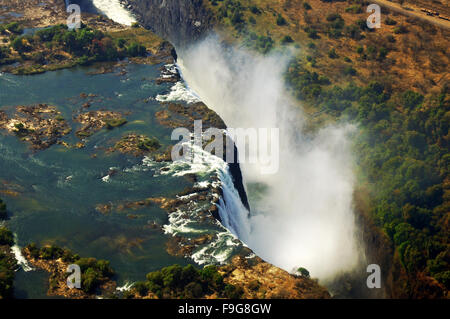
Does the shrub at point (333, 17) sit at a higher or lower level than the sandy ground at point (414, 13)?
lower

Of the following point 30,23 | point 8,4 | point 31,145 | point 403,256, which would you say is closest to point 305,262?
point 403,256

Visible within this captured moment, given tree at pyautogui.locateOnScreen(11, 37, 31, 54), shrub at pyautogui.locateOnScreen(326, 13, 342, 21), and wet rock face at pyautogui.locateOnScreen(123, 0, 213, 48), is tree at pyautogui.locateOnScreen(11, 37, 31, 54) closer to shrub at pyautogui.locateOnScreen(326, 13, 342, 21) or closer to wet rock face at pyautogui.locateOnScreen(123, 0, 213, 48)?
wet rock face at pyautogui.locateOnScreen(123, 0, 213, 48)

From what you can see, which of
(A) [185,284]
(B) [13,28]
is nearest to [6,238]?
(A) [185,284]

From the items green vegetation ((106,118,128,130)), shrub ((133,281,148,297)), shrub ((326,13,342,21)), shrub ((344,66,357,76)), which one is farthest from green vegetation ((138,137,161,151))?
shrub ((326,13,342,21))

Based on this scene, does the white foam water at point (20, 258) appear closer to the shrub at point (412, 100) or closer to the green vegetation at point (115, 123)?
the green vegetation at point (115, 123)

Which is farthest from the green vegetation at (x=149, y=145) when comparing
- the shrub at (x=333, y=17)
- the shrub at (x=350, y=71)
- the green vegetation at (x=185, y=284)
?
the shrub at (x=333, y=17)

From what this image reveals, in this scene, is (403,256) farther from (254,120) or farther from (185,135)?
(254,120)
